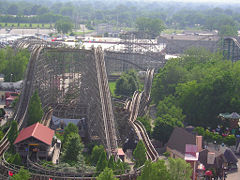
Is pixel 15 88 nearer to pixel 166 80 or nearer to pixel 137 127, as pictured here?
pixel 166 80

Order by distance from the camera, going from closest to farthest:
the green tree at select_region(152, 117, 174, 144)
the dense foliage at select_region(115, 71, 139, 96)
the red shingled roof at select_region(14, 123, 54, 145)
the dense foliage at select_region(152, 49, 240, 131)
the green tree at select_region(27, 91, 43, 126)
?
the red shingled roof at select_region(14, 123, 54, 145) < the green tree at select_region(27, 91, 43, 126) < the green tree at select_region(152, 117, 174, 144) < the dense foliage at select_region(152, 49, 240, 131) < the dense foliage at select_region(115, 71, 139, 96)

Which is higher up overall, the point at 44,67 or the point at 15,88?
the point at 44,67

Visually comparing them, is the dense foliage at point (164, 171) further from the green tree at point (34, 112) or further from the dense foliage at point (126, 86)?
the dense foliage at point (126, 86)

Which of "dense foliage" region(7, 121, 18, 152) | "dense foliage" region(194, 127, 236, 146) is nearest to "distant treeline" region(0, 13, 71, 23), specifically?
"dense foliage" region(194, 127, 236, 146)

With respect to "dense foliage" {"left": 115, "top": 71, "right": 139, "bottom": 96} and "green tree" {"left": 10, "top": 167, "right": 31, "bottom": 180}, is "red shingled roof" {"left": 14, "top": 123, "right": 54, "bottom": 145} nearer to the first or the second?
"green tree" {"left": 10, "top": 167, "right": 31, "bottom": 180}

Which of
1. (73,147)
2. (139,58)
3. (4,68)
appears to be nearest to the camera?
(73,147)

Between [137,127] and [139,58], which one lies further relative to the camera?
[139,58]

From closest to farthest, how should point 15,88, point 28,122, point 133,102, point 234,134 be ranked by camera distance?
point 28,122 → point 234,134 → point 133,102 → point 15,88

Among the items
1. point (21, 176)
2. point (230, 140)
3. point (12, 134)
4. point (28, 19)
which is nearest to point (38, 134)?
point (12, 134)

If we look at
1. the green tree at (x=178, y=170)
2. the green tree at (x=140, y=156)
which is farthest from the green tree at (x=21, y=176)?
the green tree at (x=140, y=156)

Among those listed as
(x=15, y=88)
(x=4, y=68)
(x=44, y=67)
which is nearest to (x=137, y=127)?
(x=44, y=67)
